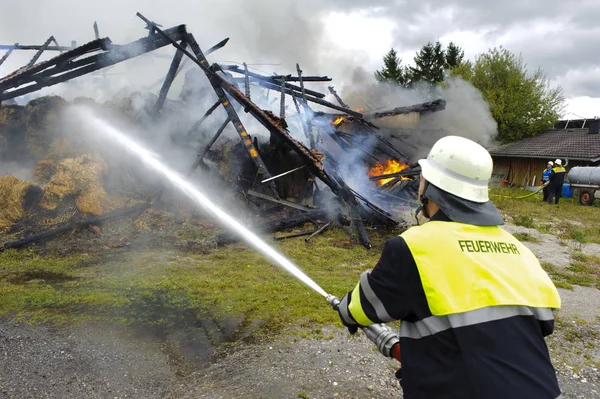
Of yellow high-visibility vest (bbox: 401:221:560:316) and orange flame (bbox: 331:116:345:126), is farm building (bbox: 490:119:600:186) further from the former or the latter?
yellow high-visibility vest (bbox: 401:221:560:316)

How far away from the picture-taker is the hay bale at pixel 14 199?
341 inches

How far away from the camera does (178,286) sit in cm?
594

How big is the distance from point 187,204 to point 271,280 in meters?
4.84

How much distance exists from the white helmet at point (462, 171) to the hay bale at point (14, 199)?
995cm

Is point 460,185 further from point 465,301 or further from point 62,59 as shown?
point 62,59

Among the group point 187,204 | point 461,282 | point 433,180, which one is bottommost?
point 187,204

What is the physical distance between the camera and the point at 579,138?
76.9ft

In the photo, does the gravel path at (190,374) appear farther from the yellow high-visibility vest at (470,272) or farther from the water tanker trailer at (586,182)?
the water tanker trailer at (586,182)

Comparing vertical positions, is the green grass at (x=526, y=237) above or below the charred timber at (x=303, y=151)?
below

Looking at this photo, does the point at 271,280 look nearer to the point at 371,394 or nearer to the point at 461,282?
the point at 371,394

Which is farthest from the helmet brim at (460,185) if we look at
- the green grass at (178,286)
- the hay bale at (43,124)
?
the hay bale at (43,124)

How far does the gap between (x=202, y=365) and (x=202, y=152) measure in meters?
7.47

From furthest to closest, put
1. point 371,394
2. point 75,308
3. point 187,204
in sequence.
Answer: point 187,204 < point 75,308 < point 371,394

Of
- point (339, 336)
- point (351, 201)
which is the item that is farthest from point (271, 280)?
point (351, 201)
